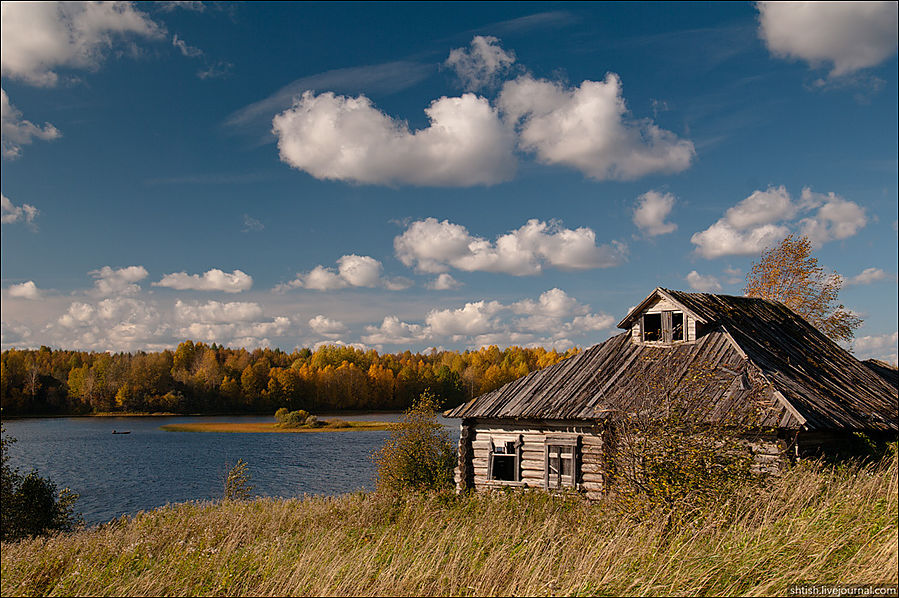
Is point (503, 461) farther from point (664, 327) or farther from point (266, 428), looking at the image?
point (266, 428)

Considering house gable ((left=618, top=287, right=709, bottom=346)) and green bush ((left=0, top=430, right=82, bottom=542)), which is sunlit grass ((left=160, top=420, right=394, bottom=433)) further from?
house gable ((left=618, top=287, right=709, bottom=346))

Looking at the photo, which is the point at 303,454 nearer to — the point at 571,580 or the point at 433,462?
the point at 433,462

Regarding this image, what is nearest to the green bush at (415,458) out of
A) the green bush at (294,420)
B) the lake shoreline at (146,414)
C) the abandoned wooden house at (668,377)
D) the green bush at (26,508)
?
the abandoned wooden house at (668,377)

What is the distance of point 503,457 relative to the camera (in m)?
21.7

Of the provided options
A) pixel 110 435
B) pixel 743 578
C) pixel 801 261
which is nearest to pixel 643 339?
pixel 743 578

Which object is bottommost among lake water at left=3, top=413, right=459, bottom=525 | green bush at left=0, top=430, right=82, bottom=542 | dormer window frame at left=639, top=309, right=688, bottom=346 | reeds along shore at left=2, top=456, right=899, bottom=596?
lake water at left=3, top=413, right=459, bottom=525

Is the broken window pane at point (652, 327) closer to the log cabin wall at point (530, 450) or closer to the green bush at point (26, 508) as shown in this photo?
the log cabin wall at point (530, 450)

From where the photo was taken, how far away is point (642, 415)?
961cm

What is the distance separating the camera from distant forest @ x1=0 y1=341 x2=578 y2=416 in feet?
322

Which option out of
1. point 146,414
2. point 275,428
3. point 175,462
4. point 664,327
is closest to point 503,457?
point 664,327

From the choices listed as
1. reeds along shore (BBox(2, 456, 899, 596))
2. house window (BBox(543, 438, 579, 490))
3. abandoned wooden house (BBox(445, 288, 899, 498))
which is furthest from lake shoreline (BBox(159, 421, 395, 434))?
reeds along shore (BBox(2, 456, 899, 596))

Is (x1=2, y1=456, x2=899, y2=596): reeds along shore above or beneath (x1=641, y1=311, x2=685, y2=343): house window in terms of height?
beneath

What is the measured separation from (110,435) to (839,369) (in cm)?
6608

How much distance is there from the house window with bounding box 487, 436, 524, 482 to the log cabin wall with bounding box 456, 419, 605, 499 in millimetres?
32
